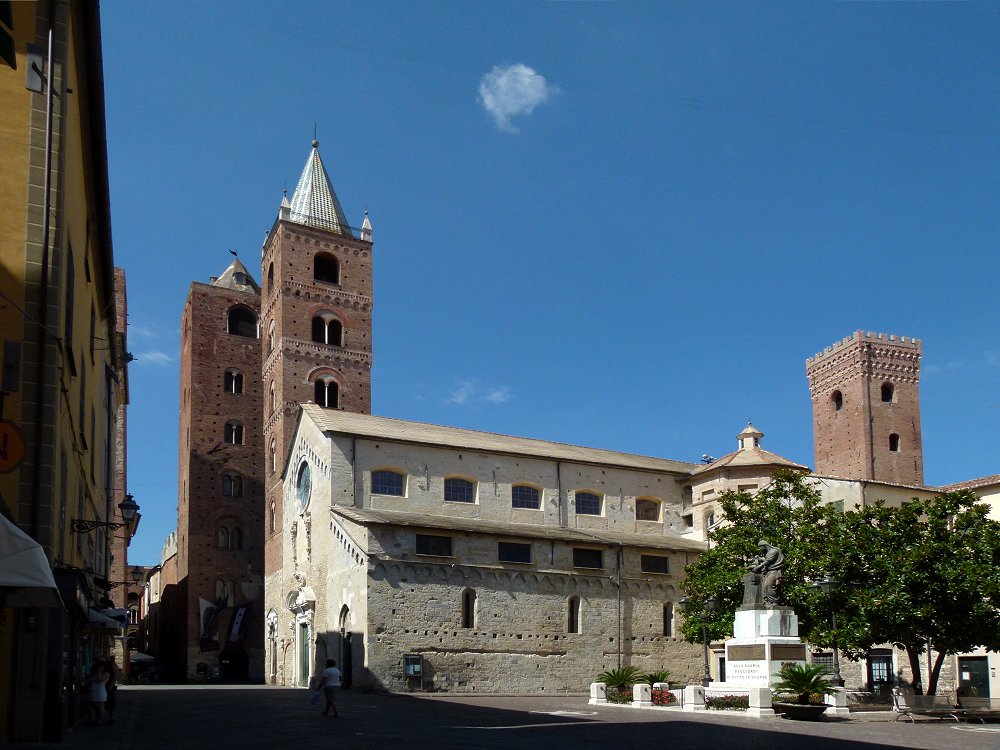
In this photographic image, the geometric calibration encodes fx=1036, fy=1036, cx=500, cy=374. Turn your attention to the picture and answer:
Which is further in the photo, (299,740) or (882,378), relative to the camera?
(882,378)

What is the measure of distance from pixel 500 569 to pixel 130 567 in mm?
60878

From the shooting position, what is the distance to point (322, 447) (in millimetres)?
43750

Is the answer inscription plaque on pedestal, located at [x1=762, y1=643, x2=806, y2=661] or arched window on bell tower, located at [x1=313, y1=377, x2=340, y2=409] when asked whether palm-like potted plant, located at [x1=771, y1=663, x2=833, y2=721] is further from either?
arched window on bell tower, located at [x1=313, y1=377, x2=340, y2=409]

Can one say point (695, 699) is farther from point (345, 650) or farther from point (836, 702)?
point (345, 650)

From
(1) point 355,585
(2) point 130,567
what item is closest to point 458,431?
(1) point 355,585

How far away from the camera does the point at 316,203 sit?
6241 centimetres

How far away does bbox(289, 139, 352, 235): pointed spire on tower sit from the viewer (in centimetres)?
6144

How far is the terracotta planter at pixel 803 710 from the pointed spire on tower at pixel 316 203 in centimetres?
4398

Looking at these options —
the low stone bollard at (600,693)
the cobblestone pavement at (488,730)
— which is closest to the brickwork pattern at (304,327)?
the cobblestone pavement at (488,730)

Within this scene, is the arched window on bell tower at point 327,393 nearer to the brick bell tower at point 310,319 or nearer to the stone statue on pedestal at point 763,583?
the brick bell tower at point 310,319

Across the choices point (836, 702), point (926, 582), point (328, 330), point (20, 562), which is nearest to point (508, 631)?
point (926, 582)

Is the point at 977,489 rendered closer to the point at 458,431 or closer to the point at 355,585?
the point at 458,431

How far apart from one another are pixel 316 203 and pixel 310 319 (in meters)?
8.30

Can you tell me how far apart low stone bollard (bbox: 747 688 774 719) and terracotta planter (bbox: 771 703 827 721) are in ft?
1.03
